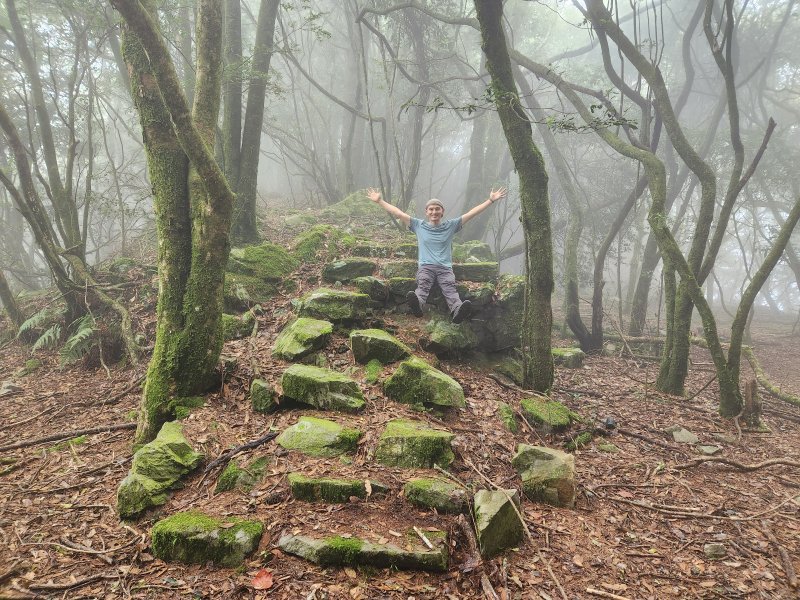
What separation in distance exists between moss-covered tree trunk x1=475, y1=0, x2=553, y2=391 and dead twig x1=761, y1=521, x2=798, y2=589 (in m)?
2.70

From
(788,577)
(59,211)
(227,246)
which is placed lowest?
(788,577)

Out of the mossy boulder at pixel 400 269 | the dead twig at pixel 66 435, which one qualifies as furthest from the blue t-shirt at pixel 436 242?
the dead twig at pixel 66 435

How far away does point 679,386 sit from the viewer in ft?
22.8

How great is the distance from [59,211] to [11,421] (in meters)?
4.55

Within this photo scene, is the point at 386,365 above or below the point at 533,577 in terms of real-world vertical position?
above

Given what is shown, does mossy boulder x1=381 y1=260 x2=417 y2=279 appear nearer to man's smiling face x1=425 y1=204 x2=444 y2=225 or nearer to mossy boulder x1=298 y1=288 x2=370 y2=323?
man's smiling face x1=425 y1=204 x2=444 y2=225

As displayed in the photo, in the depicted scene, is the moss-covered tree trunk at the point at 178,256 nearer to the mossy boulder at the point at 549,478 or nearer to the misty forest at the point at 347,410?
the misty forest at the point at 347,410

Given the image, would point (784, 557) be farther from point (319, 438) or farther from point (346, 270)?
point (346, 270)

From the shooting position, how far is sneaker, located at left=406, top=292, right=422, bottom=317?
6.36 meters

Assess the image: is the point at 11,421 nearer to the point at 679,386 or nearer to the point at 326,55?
the point at 679,386

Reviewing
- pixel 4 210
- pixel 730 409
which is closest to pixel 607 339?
pixel 730 409

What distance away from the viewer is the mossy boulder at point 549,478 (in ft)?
11.9

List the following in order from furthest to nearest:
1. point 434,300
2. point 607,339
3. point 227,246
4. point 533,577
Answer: point 607,339, point 434,300, point 227,246, point 533,577

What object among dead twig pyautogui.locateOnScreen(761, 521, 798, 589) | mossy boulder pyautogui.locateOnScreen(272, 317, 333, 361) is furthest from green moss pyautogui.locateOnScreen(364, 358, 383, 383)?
dead twig pyautogui.locateOnScreen(761, 521, 798, 589)
